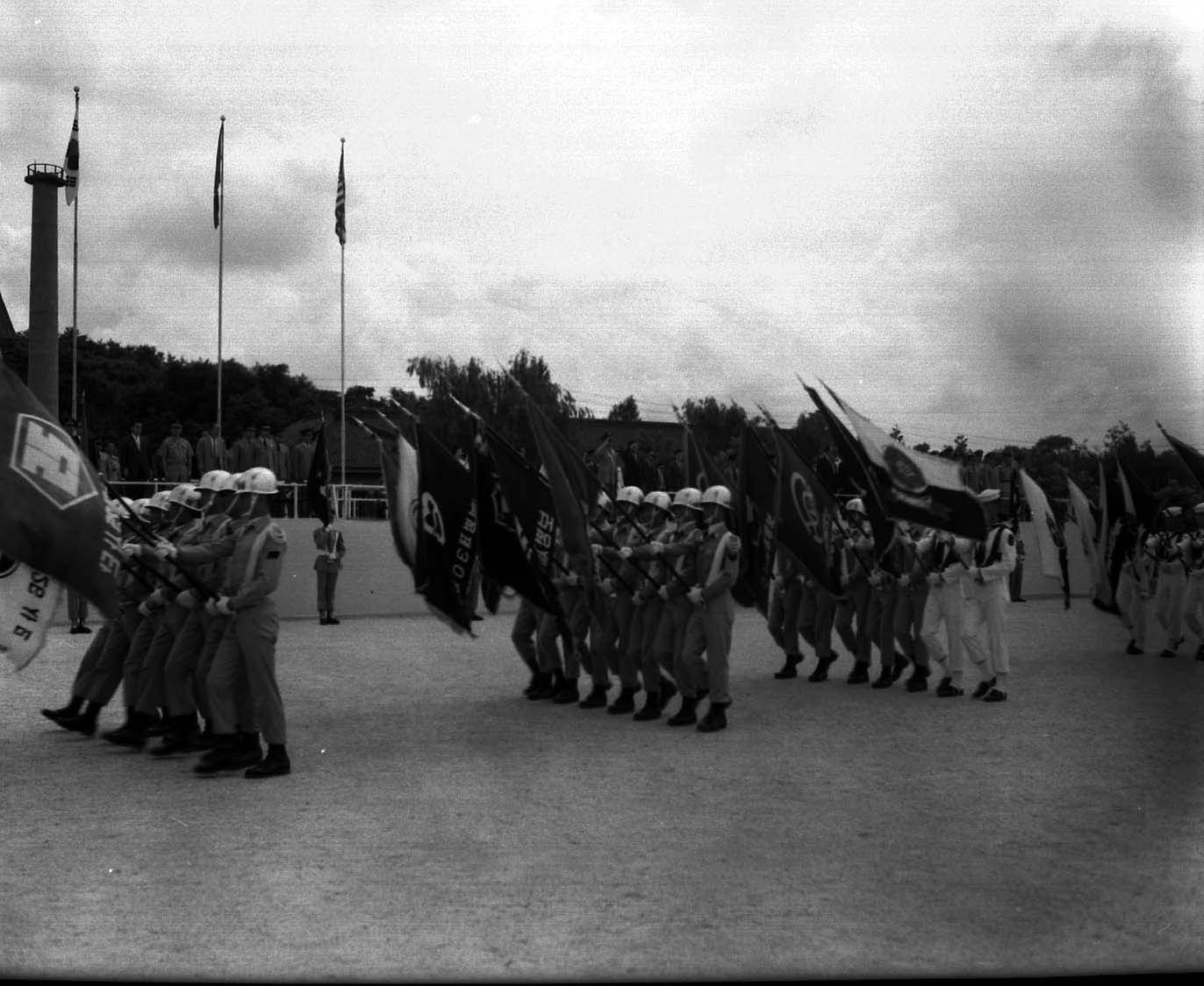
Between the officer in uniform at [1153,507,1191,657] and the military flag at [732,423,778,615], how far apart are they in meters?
6.40

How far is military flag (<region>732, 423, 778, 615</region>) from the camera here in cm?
1116

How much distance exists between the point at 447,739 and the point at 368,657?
6185mm

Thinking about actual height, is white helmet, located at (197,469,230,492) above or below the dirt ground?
above

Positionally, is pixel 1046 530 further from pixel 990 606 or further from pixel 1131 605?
pixel 1131 605

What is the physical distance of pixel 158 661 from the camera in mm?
9117

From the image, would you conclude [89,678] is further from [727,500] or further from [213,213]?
[213,213]

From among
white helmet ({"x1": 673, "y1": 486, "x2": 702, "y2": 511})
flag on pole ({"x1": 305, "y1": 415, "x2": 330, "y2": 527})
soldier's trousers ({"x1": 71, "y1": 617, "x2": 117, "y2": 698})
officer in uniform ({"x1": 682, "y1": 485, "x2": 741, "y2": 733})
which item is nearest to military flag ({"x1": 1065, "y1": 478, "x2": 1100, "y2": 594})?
white helmet ({"x1": 673, "y1": 486, "x2": 702, "y2": 511})

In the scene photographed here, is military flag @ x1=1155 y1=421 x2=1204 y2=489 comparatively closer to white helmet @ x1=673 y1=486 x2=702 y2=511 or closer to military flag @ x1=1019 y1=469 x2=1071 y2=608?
white helmet @ x1=673 y1=486 x2=702 y2=511

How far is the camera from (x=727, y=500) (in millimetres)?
10430

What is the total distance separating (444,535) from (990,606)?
16.6 ft

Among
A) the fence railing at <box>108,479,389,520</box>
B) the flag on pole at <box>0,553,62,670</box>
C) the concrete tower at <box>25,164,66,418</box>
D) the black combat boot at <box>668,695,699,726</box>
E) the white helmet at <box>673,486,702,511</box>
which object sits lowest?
the black combat boot at <box>668,695,699,726</box>

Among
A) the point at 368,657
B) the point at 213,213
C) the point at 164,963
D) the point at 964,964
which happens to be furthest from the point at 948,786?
the point at 213,213

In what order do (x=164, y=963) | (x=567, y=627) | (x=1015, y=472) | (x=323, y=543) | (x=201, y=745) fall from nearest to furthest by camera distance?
(x=164, y=963)
(x=201, y=745)
(x=567, y=627)
(x=1015, y=472)
(x=323, y=543)

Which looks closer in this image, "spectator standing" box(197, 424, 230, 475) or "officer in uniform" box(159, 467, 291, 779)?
"officer in uniform" box(159, 467, 291, 779)
